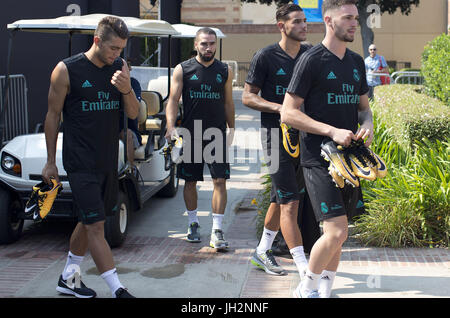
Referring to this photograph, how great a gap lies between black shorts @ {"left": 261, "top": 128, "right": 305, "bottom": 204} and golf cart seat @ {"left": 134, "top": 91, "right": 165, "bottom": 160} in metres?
2.17

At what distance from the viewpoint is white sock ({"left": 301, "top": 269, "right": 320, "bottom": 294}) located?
445 cm

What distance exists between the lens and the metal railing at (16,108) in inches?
341

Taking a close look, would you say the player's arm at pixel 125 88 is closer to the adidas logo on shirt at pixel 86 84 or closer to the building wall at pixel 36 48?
the adidas logo on shirt at pixel 86 84

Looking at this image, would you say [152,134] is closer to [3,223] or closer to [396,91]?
[3,223]

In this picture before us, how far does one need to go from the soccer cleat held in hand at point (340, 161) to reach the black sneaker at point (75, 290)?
6.43ft

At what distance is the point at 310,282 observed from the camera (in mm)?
4480

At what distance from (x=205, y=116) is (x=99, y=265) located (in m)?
2.14

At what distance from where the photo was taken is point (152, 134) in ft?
25.5

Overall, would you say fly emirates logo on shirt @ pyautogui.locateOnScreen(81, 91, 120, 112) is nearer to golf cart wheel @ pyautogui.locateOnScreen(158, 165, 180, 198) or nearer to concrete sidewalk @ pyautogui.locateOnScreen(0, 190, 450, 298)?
concrete sidewalk @ pyautogui.locateOnScreen(0, 190, 450, 298)

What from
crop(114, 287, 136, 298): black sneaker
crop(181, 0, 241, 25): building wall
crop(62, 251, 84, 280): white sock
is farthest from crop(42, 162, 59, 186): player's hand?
crop(181, 0, 241, 25): building wall

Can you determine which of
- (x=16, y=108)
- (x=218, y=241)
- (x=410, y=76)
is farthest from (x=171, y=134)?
(x=410, y=76)

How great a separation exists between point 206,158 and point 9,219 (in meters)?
1.88

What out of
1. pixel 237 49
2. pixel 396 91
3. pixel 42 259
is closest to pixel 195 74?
pixel 42 259

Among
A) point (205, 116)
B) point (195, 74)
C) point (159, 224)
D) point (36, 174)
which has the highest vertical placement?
point (195, 74)
